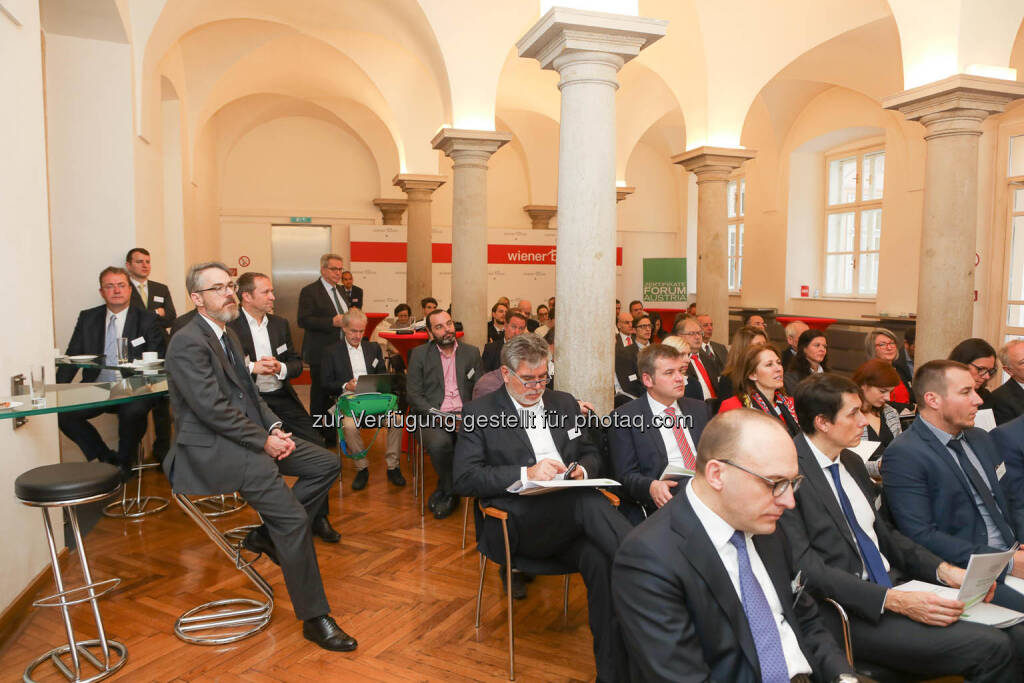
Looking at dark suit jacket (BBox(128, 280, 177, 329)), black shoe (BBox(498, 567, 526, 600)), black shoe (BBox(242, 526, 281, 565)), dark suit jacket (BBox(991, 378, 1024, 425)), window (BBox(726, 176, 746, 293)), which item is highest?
window (BBox(726, 176, 746, 293))

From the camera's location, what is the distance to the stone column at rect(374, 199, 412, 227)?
1514 cm

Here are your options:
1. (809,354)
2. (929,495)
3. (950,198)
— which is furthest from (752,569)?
(950,198)

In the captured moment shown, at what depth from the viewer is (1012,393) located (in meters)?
4.09

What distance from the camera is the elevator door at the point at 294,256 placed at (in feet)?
49.1

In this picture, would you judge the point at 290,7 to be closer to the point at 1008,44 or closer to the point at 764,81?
the point at 764,81

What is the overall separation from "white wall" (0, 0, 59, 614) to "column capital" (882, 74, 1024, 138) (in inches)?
244

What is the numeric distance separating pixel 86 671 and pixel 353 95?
11466 mm

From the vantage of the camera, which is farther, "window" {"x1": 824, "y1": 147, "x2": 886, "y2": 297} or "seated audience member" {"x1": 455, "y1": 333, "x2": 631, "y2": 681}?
"window" {"x1": 824, "y1": 147, "x2": 886, "y2": 297}

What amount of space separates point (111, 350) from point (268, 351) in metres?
1.29

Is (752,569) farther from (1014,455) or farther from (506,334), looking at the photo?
(506,334)

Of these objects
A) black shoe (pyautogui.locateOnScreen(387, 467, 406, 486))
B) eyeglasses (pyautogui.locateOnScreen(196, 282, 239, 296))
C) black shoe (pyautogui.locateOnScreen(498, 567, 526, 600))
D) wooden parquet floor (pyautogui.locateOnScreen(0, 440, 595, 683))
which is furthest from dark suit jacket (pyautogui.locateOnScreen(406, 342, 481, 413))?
eyeglasses (pyautogui.locateOnScreen(196, 282, 239, 296))

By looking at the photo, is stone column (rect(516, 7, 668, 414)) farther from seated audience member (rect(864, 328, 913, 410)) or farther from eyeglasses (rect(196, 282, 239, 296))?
seated audience member (rect(864, 328, 913, 410))

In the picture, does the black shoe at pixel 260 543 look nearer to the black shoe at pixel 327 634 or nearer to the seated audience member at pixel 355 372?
the black shoe at pixel 327 634

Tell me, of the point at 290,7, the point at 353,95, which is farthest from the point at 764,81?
the point at 353,95
